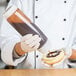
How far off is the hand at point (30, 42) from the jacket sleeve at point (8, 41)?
97mm

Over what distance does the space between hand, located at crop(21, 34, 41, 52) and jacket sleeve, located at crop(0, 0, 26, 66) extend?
10 cm

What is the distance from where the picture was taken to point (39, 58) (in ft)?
3.77

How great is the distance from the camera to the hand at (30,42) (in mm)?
917

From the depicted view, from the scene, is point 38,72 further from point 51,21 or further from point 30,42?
point 51,21

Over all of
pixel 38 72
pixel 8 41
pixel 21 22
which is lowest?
pixel 38 72

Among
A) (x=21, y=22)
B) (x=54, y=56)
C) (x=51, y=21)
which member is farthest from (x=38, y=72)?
(x=51, y=21)

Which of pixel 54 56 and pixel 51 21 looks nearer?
pixel 54 56

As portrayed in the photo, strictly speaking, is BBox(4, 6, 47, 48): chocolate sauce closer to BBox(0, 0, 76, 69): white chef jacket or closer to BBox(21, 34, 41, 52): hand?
BBox(21, 34, 41, 52): hand

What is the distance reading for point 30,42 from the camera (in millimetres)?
964

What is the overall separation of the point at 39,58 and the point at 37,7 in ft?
0.99

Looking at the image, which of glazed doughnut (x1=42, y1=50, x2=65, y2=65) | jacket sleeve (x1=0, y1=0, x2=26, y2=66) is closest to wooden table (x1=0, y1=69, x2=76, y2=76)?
glazed doughnut (x1=42, y1=50, x2=65, y2=65)

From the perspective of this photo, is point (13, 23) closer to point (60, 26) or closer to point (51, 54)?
point (51, 54)

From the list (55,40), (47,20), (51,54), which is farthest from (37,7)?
(51,54)

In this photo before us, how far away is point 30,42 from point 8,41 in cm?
20
